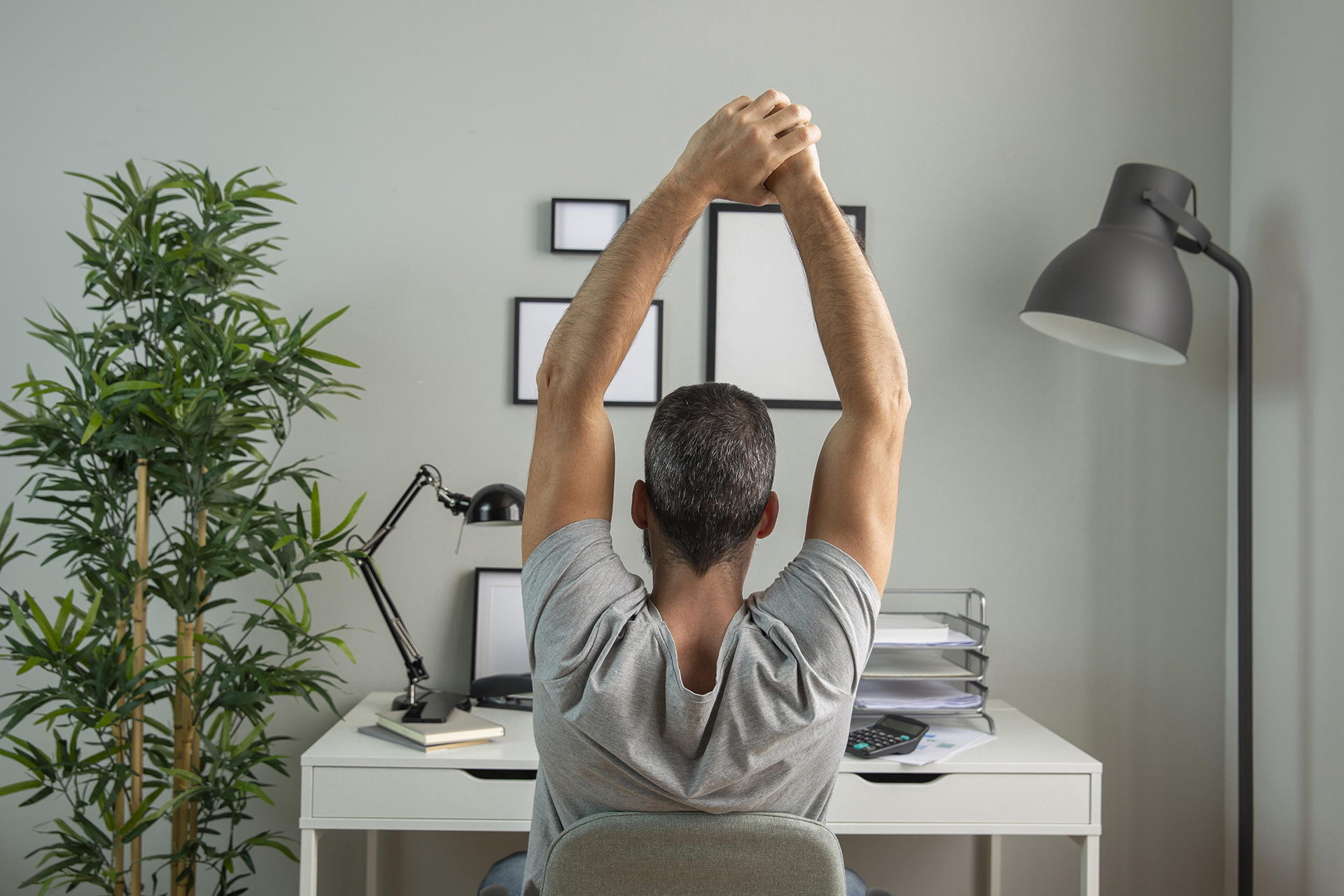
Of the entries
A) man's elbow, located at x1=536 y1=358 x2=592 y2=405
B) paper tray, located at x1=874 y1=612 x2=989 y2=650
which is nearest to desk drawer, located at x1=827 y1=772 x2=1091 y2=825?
paper tray, located at x1=874 y1=612 x2=989 y2=650

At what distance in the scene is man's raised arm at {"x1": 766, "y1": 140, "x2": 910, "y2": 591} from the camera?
90 centimetres

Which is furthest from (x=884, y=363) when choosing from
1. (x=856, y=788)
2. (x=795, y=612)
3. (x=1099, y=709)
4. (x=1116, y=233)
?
(x=1099, y=709)

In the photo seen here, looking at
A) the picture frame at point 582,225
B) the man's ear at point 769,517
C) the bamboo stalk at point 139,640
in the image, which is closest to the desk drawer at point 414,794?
the bamboo stalk at point 139,640

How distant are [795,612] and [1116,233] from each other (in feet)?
4.91

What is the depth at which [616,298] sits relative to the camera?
3.01 feet

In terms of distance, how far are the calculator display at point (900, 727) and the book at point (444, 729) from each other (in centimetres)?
77

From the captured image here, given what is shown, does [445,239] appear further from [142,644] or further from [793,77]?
[142,644]

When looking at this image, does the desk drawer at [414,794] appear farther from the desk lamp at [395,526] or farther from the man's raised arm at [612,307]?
the man's raised arm at [612,307]

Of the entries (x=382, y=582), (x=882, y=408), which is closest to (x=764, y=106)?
(x=882, y=408)

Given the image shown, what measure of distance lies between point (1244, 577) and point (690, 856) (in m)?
1.65

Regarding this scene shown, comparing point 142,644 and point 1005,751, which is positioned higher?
point 142,644

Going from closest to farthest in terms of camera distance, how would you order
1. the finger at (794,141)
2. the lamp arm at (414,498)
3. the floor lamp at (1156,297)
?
the finger at (794,141)
the floor lamp at (1156,297)
the lamp arm at (414,498)

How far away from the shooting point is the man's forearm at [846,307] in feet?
3.01

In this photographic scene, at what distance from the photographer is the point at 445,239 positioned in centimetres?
223
